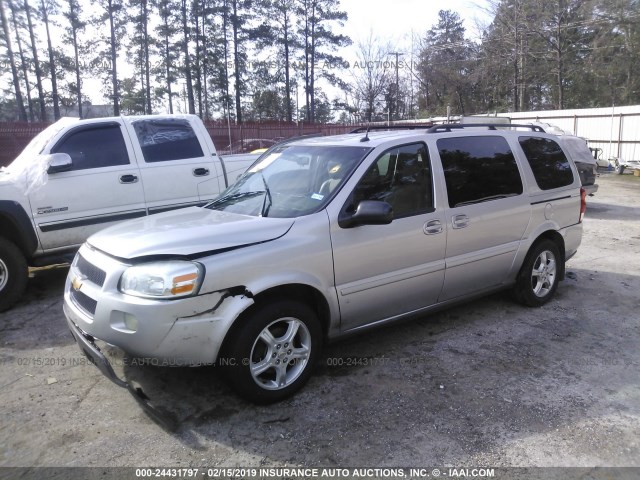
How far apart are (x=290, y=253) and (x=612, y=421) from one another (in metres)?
2.31

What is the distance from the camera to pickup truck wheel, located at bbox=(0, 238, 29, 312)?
5.07 meters

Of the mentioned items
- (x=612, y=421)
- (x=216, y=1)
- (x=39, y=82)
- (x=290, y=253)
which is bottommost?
(x=612, y=421)

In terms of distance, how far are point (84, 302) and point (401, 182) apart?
2.45m

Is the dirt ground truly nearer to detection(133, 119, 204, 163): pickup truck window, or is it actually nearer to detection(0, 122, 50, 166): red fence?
detection(133, 119, 204, 163): pickup truck window

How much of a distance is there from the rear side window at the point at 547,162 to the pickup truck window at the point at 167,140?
3.94 meters

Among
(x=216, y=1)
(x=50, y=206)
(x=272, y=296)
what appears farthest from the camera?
(x=216, y=1)

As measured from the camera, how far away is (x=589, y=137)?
21.0 m

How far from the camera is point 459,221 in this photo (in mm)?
4109

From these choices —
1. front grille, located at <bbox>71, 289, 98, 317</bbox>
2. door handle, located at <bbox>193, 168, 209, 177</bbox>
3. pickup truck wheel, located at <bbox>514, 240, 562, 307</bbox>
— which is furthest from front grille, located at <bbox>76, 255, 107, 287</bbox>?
pickup truck wheel, located at <bbox>514, 240, 562, 307</bbox>

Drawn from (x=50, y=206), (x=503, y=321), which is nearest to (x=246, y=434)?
(x=503, y=321)

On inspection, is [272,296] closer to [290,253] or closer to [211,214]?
[290,253]

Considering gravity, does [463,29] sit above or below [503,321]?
above

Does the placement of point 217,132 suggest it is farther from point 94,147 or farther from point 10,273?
point 10,273

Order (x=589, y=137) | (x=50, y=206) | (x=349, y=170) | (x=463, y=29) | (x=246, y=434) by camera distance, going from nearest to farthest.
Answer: (x=246, y=434), (x=349, y=170), (x=50, y=206), (x=589, y=137), (x=463, y=29)
